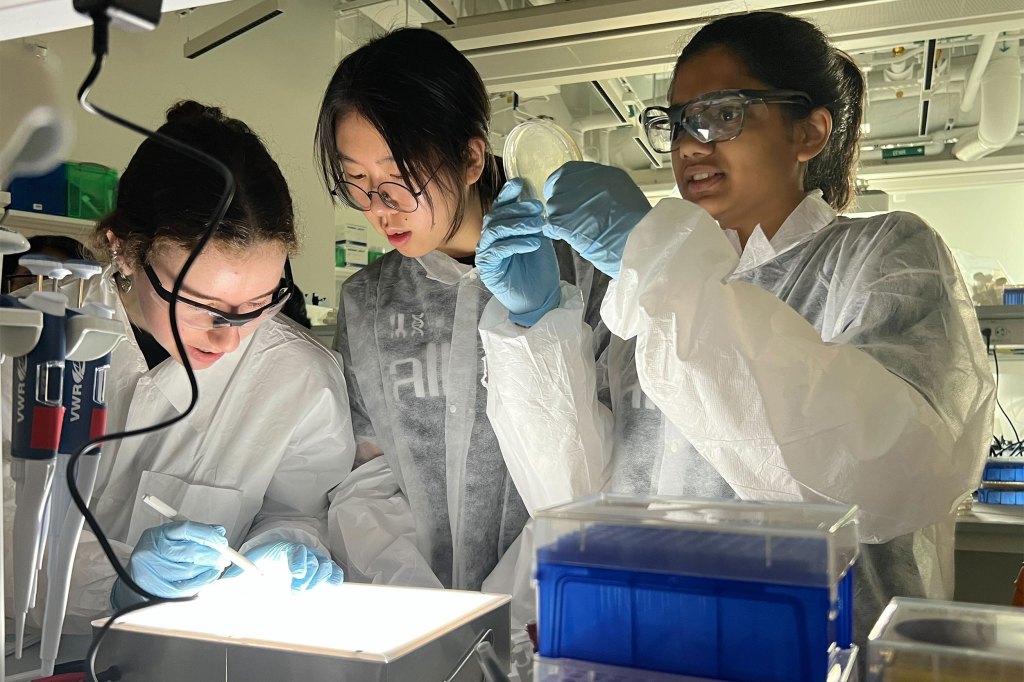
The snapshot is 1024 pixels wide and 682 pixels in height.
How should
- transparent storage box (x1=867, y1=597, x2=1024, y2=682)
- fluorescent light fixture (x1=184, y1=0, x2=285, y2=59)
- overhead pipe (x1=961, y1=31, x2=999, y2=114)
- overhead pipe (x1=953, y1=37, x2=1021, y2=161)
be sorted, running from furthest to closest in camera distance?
overhead pipe (x1=953, y1=37, x2=1021, y2=161)
overhead pipe (x1=961, y1=31, x2=999, y2=114)
fluorescent light fixture (x1=184, y1=0, x2=285, y2=59)
transparent storage box (x1=867, y1=597, x2=1024, y2=682)

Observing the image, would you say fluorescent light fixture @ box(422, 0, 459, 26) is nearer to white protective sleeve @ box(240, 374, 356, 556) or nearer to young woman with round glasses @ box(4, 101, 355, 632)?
young woman with round glasses @ box(4, 101, 355, 632)

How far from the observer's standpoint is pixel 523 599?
1.44 metres

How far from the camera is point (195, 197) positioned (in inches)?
58.6

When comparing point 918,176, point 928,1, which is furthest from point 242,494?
point 918,176

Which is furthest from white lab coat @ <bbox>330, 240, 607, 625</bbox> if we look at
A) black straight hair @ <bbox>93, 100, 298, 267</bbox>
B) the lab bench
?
the lab bench

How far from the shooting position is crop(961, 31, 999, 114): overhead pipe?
4.05 metres

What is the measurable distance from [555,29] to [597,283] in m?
1.29

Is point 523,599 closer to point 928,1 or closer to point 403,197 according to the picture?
point 403,197

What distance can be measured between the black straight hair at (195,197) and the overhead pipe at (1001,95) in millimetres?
4445

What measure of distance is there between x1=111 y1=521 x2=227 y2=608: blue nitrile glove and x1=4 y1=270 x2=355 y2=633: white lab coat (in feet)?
0.98

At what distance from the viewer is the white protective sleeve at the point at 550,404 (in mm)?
1401

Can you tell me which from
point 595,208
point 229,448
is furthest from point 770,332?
point 229,448

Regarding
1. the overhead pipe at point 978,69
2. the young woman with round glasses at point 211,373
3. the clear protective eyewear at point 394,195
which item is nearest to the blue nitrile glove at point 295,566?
the young woman with round glasses at point 211,373

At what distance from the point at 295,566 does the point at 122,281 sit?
76cm
